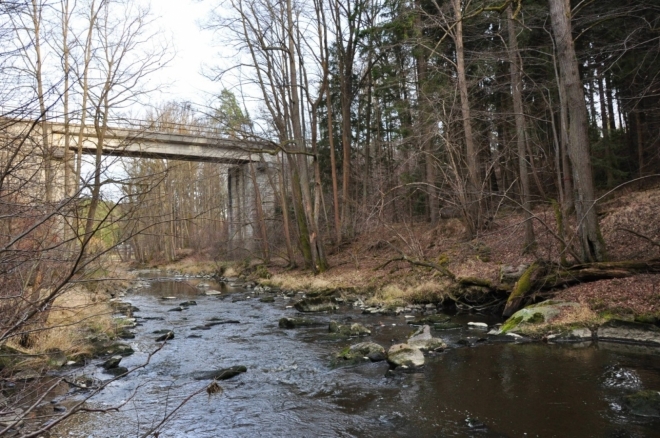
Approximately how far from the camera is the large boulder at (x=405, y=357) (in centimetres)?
833

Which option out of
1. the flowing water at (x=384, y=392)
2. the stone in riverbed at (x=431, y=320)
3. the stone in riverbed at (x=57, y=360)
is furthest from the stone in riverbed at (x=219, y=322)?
the stone in riverbed at (x=431, y=320)

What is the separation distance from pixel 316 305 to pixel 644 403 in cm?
1033

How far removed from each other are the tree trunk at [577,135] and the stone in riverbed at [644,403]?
20.2ft

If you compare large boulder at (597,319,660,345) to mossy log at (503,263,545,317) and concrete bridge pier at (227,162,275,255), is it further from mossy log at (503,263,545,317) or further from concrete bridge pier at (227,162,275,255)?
concrete bridge pier at (227,162,275,255)

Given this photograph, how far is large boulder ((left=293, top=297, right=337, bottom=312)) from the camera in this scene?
15.2 m

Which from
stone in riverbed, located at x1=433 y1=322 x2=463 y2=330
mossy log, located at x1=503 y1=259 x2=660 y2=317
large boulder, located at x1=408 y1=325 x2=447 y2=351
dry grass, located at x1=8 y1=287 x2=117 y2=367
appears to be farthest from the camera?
stone in riverbed, located at x1=433 y1=322 x2=463 y2=330

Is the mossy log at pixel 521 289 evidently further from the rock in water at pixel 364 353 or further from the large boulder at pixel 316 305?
the large boulder at pixel 316 305

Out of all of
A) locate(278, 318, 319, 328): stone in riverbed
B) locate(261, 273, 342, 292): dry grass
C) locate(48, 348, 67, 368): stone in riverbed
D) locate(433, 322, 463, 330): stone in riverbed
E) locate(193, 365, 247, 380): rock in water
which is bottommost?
locate(433, 322, 463, 330): stone in riverbed

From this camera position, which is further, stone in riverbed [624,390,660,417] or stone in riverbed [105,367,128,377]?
stone in riverbed [105,367,128,377]

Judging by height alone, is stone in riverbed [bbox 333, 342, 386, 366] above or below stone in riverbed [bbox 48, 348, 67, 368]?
below

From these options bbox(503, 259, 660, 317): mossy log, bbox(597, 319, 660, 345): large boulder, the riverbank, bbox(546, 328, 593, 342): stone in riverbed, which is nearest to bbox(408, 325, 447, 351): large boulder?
the riverbank

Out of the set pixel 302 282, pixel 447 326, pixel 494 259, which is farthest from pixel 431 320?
pixel 302 282

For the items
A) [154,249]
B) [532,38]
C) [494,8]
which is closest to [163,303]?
[494,8]

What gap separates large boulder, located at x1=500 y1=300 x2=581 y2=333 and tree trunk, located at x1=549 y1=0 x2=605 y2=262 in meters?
1.84
